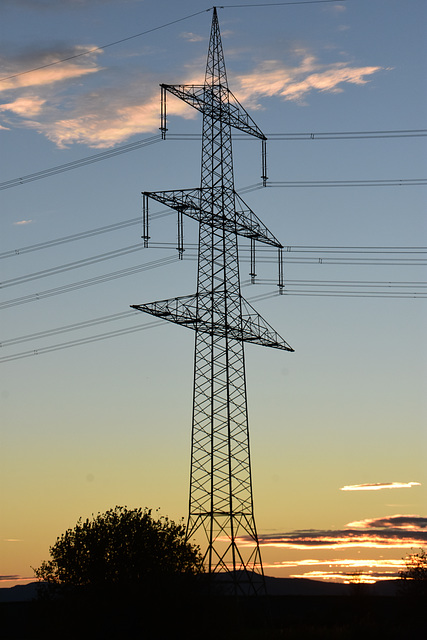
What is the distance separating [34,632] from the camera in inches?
2586

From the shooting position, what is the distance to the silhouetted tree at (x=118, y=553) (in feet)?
206

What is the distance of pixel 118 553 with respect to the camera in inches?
2569

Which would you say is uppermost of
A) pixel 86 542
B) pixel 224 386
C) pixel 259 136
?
pixel 259 136

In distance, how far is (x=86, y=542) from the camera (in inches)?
2623

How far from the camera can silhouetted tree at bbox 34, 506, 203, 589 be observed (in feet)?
206

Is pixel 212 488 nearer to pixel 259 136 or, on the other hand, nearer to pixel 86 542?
pixel 86 542

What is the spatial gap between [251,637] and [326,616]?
24.9 metres

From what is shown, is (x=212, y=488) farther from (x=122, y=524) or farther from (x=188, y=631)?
(x=122, y=524)

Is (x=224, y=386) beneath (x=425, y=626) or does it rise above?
above

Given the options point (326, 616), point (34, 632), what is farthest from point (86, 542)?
point (326, 616)

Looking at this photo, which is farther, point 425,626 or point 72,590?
point 425,626

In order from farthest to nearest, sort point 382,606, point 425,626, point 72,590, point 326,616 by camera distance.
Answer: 1. point 382,606
2. point 326,616
3. point 425,626
4. point 72,590

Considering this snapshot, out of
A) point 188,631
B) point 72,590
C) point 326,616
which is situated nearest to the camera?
point 188,631

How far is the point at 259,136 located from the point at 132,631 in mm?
33855
